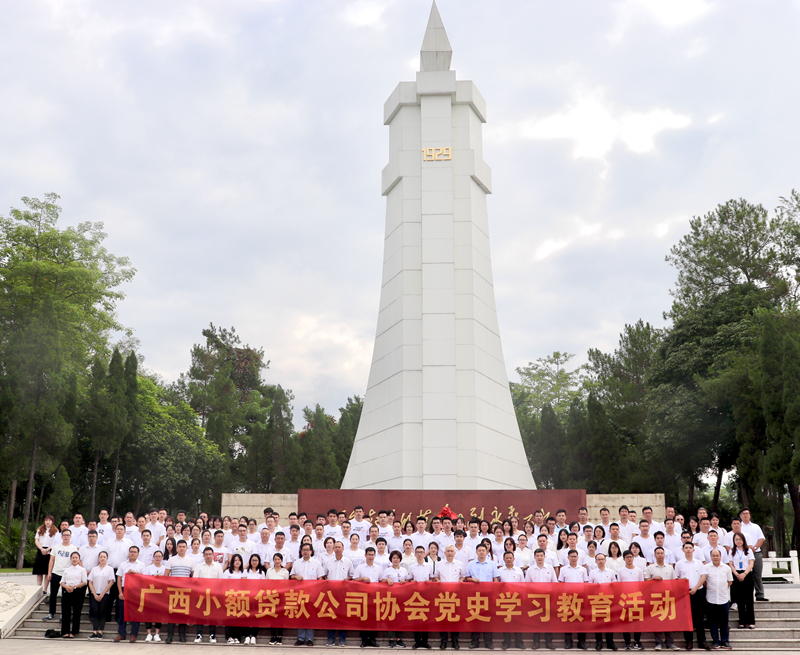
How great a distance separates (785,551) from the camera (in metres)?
23.4

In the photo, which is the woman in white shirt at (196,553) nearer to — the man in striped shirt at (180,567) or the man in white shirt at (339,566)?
the man in striped shirt at (180,567)

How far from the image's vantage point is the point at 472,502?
1290cm

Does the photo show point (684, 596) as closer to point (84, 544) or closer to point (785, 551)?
point (84, 544)

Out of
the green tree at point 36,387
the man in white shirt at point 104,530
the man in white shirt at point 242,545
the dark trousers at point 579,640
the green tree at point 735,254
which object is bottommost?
the dark trousers at point 579,640

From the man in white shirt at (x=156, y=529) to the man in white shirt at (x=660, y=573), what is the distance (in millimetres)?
5478

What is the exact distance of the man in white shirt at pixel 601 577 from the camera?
287 inches

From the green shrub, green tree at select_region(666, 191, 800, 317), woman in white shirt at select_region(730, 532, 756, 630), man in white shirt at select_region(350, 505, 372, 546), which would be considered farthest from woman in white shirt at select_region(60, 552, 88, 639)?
green tree at select_region(666, 191, 800, 317)

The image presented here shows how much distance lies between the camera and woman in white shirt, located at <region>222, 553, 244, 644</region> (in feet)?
24.9

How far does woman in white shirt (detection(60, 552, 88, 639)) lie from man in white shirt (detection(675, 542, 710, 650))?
617cm

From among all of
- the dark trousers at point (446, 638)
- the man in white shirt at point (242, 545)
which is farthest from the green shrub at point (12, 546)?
the dark trousers at point (446, 638)

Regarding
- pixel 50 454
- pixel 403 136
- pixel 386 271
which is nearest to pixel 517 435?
pixel 386 271

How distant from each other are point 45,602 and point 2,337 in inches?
618

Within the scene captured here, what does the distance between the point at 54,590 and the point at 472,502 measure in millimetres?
6886

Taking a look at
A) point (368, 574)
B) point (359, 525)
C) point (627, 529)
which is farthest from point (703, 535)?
point (359, 525)
